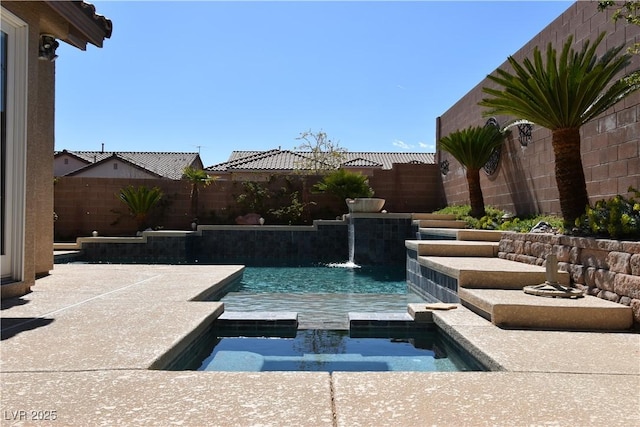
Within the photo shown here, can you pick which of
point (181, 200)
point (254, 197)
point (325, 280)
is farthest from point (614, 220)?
point (181, 200)

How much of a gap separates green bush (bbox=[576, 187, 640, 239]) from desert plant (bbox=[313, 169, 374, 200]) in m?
9.10

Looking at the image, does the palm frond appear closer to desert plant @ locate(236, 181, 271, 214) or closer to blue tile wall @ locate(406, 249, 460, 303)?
blue tile wall @ locate(406, 249, 460, 303)

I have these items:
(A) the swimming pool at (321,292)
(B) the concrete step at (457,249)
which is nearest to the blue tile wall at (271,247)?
(A) the swimming pool at (321,292)

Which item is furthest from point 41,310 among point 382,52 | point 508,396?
point 382,52

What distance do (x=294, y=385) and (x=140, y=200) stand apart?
44.3 feet

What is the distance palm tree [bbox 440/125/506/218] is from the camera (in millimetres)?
10727

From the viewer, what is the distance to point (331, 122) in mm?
20688

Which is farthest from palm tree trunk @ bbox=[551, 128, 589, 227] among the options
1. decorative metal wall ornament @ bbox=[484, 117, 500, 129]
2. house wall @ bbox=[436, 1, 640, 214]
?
decorative metal wall ornament @ bbox=[484, 117, 500, 129]

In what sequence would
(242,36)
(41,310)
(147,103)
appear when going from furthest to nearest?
(147,103) < (242,36) < (41,310)

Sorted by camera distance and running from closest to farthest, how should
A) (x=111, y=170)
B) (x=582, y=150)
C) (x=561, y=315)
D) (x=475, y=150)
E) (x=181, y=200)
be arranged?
(x=561, y=315) < (x=582, y=150) < (x=475, y=150) < (x=181, y=200) < (x=111, y=170)

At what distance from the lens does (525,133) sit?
31.3 ft

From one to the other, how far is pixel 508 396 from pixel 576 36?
7.66 metres

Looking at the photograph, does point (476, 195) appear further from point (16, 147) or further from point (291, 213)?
point (16, 147)

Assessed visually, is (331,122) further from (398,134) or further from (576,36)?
→ (576,36)
